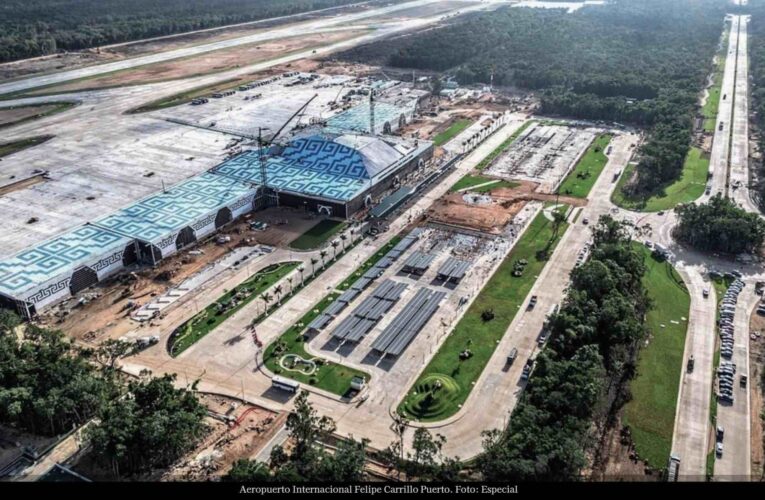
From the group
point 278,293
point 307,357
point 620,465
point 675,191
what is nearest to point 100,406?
point 307,357

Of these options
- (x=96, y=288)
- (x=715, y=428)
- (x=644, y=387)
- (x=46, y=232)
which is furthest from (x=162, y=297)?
(x=715, y=428)

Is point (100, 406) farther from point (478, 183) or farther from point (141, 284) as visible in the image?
point (478, 183)

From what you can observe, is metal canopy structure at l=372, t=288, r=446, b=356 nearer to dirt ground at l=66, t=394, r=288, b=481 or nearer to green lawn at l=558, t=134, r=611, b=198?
dirt ground at l=66, t=394, r=288, b=481

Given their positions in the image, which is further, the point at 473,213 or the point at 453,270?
the point at 473,213

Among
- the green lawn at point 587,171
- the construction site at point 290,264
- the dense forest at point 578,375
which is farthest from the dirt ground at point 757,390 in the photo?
the green lawn at point 587,171

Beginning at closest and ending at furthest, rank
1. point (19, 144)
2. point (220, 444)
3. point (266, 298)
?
point (220, 444) < point (266, 298) < point (19, 144)

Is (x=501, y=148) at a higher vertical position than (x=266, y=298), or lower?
higher

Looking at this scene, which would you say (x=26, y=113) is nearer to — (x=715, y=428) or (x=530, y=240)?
(x=530, y=240)
